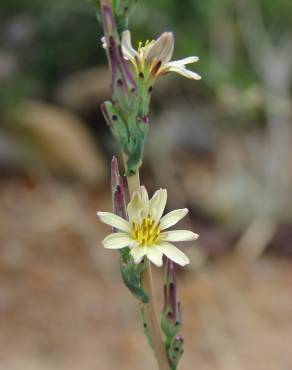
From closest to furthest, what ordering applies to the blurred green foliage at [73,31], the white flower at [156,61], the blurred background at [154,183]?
the white flower at [156,61], the blurred background at [154,183], the blurred green foliage at [73,31]

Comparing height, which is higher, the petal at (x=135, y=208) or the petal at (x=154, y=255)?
the petal at (x=135, y=208)

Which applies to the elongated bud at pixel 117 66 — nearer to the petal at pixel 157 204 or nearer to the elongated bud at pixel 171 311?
the petal at pixel 157 204

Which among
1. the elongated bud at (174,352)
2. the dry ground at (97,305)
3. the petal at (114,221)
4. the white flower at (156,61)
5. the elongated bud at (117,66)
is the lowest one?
the elongated bud at (174,352)

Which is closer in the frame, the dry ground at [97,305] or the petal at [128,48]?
the petal at [128,48]

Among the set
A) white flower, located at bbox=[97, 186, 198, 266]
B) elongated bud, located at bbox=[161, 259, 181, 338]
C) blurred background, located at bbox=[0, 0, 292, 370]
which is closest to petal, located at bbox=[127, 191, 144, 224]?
white flower, located at bbox=[97, 186, 198, 266]

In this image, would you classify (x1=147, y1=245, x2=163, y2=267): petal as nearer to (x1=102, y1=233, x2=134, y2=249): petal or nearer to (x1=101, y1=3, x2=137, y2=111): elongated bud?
(x1=102, y1=233, x2=134, y2=249): petal

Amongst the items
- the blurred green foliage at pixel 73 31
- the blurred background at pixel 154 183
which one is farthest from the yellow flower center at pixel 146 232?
the blurred green foliage at pixel 73 31

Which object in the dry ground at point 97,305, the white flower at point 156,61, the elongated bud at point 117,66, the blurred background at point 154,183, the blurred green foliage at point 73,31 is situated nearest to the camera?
the elongated bud at point 117,66

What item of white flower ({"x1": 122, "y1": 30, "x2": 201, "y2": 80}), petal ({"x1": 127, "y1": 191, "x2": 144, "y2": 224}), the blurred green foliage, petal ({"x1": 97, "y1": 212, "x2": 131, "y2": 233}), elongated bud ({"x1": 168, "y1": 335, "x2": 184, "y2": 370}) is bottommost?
elongated bud ({"x1": 168, "y1": 335, "x2": 184, "y2": 370})
